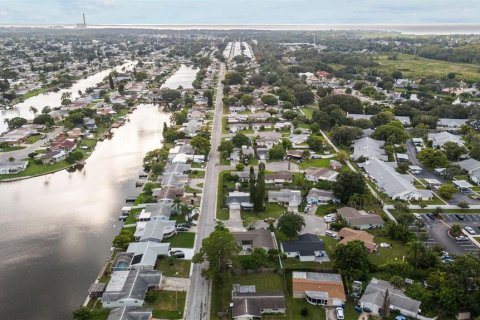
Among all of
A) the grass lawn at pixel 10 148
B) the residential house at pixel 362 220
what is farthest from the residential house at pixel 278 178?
the grass lawn at pixel 10 148

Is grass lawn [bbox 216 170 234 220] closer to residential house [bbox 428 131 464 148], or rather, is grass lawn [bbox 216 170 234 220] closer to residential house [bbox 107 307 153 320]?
residential house [bbox 107 307 153 320]

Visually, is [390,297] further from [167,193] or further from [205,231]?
[167,193]

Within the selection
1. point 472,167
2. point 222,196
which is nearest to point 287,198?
point 222,196

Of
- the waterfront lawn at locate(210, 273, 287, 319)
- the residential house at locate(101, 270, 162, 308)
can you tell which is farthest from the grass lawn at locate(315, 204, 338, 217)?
the residential house at locate(101, 270, 162, 308)

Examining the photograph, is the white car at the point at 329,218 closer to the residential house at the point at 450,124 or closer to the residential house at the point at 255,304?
the residential house at the point at 255,304

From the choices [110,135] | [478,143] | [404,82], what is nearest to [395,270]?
[478,143]

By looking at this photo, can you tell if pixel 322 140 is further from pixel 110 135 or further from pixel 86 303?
pixel 86 303
